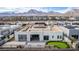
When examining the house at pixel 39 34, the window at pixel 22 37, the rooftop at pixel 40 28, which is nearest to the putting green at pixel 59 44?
the house at pixel 39 34

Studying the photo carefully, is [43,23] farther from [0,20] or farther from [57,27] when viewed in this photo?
[0,20]

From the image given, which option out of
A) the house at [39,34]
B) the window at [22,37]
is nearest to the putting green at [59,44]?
the house at [39,34]

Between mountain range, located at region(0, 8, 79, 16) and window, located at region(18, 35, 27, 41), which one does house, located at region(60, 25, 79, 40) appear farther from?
window, located at region(18, 35, 27, 41)

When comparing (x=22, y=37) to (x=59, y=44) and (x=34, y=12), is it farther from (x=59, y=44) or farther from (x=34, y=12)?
(x=59, y=44)

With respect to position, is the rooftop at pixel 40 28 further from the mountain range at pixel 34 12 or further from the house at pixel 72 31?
the mountain range at pixel 34 12

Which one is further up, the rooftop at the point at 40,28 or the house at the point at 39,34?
the rooftop at the point at 40,28

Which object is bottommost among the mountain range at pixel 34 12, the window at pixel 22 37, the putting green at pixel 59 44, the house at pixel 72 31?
the putting green at pixel 59 44

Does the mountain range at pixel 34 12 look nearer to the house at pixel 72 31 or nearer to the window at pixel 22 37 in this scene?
the house at pixel 72 31

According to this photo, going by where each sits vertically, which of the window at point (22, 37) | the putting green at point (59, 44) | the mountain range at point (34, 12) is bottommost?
the putting green at point (59, 44)

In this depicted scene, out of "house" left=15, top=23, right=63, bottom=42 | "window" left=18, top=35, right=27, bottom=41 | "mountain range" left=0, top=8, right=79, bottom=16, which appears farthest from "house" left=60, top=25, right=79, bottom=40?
"window" left=18, top=35, right=27, bottom=41
